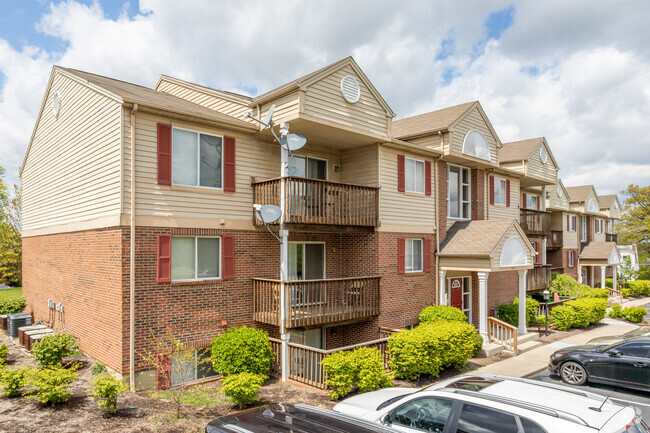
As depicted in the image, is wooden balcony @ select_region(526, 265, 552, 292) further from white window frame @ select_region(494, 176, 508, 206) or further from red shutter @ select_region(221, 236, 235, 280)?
red shutter @ select_region(221, 236, 235, 280)

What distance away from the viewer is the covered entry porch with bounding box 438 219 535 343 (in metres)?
16.3

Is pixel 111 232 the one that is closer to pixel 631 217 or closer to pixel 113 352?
pixel 113 352

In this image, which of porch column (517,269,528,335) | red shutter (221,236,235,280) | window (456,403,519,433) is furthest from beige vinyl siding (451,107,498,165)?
window (456,403,519,433)

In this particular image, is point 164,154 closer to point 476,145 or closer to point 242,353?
point 242,353

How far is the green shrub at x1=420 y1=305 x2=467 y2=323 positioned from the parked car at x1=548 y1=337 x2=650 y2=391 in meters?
3.38

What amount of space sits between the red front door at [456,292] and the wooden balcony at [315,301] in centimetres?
562

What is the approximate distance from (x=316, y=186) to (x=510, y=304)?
13.0 metres

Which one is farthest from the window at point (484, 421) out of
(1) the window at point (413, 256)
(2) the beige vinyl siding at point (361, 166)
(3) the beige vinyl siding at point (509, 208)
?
(3) the beige vinyl siding at point (509, 208)

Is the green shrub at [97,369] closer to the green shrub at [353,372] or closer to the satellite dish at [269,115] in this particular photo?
the green shrub at [353,372]

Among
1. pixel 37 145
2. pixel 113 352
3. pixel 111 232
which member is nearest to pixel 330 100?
pixel 111 232

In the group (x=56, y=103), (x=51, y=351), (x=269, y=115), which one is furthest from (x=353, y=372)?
(x=56, y=103)

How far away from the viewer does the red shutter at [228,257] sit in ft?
40.7

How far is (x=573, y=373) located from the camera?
12.5m

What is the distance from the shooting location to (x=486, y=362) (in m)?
14.5
